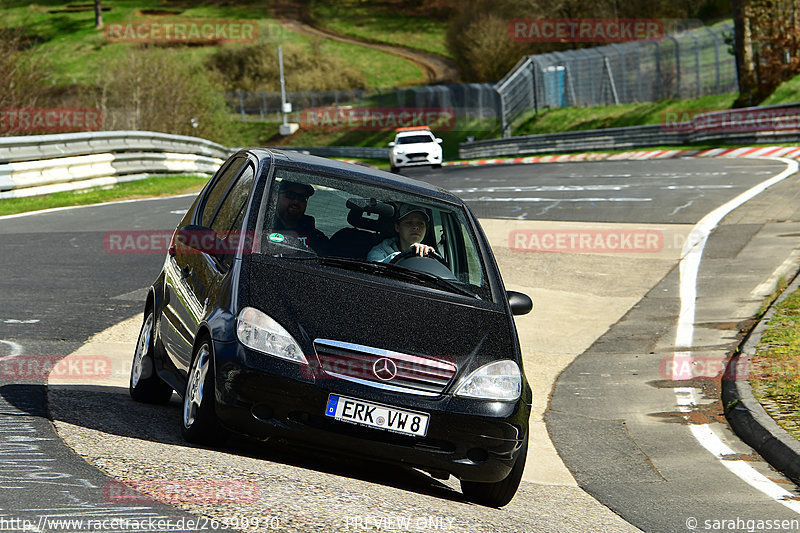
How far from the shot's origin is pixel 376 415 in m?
5.36

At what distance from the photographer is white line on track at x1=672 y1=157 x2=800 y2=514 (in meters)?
6.93

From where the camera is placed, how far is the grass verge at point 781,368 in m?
8.17

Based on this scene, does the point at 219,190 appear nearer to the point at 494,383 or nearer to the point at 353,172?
the point at 353,172

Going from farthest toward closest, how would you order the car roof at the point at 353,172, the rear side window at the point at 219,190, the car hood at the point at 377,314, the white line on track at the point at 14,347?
the white line on track at the point at 14,347 → the rear side window at the point at 219,190 → the car roof at the point at 353,172 → the car hood at the point at 377,314

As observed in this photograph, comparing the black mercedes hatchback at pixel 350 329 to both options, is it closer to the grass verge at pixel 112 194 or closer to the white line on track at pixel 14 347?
the white line on track at pixel 14 347

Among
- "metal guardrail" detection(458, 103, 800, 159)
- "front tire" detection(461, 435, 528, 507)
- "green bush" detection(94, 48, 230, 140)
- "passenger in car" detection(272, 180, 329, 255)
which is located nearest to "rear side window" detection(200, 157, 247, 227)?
"passenger in car" detection(272, 180, 329, 255)

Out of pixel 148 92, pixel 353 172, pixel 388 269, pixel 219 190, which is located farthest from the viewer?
pixel 148 92

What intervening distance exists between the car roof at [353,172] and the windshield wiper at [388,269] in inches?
27.1

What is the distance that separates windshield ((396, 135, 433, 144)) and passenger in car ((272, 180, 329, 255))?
32360mm

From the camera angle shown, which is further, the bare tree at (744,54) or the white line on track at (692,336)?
the bare tree at (744,54)

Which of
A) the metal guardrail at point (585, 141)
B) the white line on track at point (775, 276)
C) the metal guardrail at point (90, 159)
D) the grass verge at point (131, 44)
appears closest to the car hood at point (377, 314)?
the white line on track at point (775, 276)

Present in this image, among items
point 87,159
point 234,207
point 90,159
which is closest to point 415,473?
point 234,207

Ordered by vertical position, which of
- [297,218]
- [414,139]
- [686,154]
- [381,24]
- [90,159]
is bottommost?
[686,154]

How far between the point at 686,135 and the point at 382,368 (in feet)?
111
